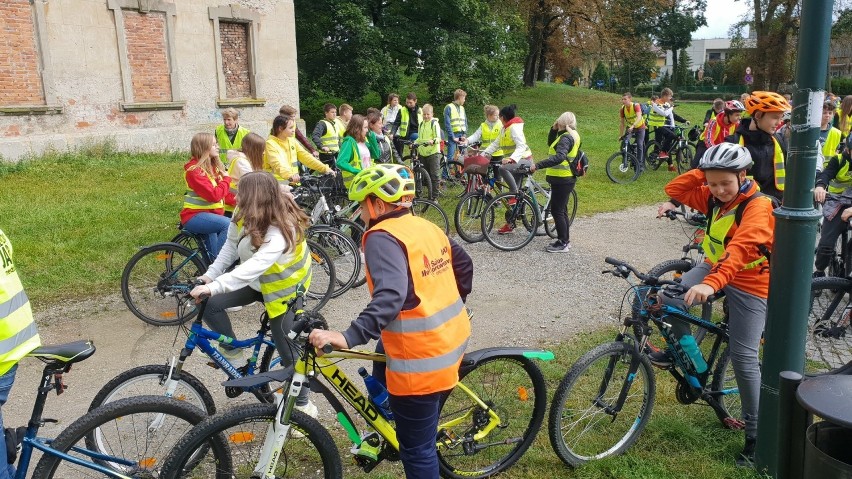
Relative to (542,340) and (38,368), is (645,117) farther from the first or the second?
(38,368)

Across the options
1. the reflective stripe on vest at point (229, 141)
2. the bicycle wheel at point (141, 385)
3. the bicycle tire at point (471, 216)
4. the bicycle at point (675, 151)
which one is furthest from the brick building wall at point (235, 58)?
the bicycle wheel at point (141, 385)

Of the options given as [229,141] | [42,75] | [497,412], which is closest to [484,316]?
[497,412]

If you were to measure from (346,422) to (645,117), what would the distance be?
45.8 ft

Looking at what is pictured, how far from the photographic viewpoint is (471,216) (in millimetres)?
9555

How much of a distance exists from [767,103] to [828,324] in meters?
1.90

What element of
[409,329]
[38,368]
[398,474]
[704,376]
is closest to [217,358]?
[398,474]

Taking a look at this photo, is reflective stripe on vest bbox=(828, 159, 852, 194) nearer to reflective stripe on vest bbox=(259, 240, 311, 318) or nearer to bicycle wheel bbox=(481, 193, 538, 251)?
bicycle wheel bbox=(481, 193, 538, 251)

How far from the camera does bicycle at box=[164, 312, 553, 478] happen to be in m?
3.06

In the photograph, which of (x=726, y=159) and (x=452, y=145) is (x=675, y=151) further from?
(x=726, y=159)

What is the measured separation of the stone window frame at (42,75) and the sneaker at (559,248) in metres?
11.3

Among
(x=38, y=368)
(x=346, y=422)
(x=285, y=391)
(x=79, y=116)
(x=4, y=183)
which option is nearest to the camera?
(x=285, y=391)

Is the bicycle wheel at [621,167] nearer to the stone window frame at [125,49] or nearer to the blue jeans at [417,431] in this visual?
the stone window frame at [125,49]

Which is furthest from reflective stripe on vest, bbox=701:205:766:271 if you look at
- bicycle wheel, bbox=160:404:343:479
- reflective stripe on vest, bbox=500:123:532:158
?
reflective stripe on vest, bbox=500:123:532:158

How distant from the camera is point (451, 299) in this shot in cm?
313
